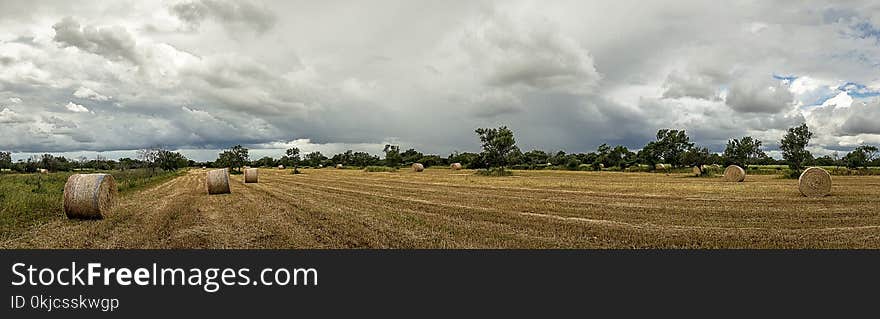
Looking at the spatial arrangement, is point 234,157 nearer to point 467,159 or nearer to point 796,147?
point 467,159

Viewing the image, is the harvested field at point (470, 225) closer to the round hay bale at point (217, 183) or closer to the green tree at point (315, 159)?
the round hay bale at point (217, 183)

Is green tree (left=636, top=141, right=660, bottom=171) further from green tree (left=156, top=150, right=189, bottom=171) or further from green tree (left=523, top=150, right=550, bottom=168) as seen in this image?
green tree (left=156, top=150, right=189, bottom=171)

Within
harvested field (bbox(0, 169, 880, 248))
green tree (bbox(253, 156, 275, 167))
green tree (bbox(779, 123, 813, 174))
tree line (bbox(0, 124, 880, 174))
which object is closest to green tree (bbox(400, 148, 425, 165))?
tree line (bbox(0, 124, 880, 174))

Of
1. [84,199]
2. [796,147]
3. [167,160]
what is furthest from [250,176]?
[167,160]

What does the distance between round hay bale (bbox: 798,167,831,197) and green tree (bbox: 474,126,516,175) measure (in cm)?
3080

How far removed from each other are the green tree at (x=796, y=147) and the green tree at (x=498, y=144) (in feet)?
82.5

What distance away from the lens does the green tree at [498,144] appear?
169 feet

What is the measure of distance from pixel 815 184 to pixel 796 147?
2761 cm

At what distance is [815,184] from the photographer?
21.9 meters

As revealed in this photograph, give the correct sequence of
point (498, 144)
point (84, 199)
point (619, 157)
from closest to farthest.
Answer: point (84, 199) < point (498, 144) < point (619, 157)

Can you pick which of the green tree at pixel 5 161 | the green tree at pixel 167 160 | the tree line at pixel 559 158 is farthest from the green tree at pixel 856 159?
the green tree at pixel 5 161

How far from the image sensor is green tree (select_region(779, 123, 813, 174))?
44.2 metres

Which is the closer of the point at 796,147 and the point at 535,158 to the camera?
the point at 796,147

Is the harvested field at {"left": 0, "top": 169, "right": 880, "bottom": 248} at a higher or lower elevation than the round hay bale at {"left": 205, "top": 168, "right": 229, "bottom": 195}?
lower
